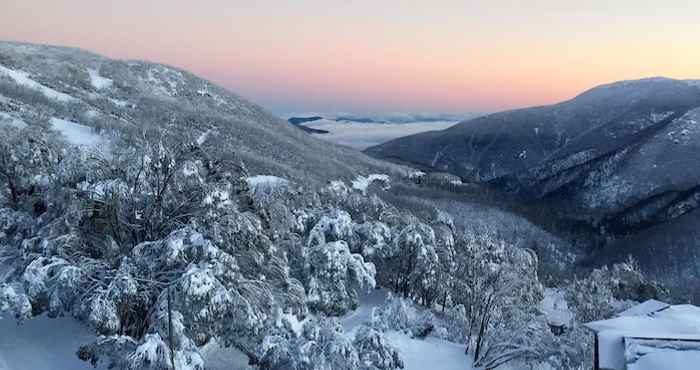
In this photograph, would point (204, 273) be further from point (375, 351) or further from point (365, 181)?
point (365, 181)

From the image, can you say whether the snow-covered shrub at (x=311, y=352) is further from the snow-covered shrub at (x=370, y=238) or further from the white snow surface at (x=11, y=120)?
the white snow surface at (x=11, y=120)

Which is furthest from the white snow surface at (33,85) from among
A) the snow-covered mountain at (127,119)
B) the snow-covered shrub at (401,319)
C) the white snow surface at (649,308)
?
the white snow surface at (649,308)

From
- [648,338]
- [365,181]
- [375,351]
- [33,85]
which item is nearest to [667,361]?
[648,338]

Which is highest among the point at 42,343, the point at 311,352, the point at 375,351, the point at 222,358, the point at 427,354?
the point at 311,352

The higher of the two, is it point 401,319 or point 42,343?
point 42,343

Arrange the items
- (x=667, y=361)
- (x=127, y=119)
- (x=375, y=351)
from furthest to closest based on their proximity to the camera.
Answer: (x=127, y=119), (x=375, y=351), (x=667, y=361)

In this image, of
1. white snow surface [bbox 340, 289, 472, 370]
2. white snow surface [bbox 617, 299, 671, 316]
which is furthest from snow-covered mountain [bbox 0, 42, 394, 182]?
white snow surface [bbox 617, 299, 671, 316]
